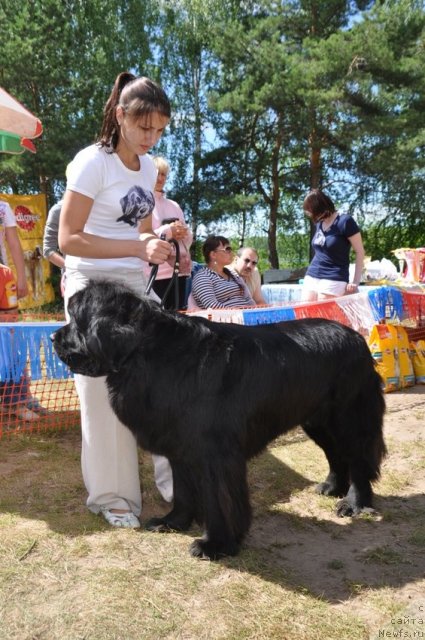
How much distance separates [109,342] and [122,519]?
1.01 metres

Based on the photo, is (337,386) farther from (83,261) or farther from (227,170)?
(227,170)

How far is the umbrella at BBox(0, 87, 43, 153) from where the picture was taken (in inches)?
165

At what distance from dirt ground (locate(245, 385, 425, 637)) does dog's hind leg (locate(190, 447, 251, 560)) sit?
23 centimetres

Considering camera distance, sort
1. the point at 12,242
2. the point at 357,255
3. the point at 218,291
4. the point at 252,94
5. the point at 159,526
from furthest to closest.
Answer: the point at 252,94, the point at 357,255, the point at 218,291, the point at 12,242, the point at 159,526

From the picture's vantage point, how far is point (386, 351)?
5.45 metres

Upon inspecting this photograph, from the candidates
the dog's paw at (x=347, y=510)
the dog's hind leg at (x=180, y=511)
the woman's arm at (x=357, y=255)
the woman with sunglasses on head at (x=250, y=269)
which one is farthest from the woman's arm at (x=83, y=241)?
the woman with sunglasses on head at (x=250, y=269)

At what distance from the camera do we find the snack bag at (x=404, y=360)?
561 centimetres

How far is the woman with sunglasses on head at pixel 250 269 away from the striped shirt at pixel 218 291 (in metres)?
0.42

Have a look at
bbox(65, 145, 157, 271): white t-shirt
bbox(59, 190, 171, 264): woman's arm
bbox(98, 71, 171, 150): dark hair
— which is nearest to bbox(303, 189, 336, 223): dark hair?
bbox(65, 145, 157, 271): white t-shirt

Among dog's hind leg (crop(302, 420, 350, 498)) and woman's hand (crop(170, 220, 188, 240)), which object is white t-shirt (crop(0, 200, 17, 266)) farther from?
dog's hind leg (crop(302, 420, 350, 498))

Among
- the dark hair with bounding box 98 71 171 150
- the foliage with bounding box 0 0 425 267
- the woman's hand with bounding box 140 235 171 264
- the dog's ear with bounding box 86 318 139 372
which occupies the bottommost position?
the dog's ear with bounding box 86 318 139 372

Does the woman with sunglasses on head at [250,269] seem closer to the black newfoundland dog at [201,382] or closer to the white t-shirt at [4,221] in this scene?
the white t-shirt at [4,221]

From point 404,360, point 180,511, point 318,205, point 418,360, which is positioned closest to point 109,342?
point 180,511

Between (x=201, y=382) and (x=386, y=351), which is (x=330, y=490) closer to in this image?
(x=201, y=382)
